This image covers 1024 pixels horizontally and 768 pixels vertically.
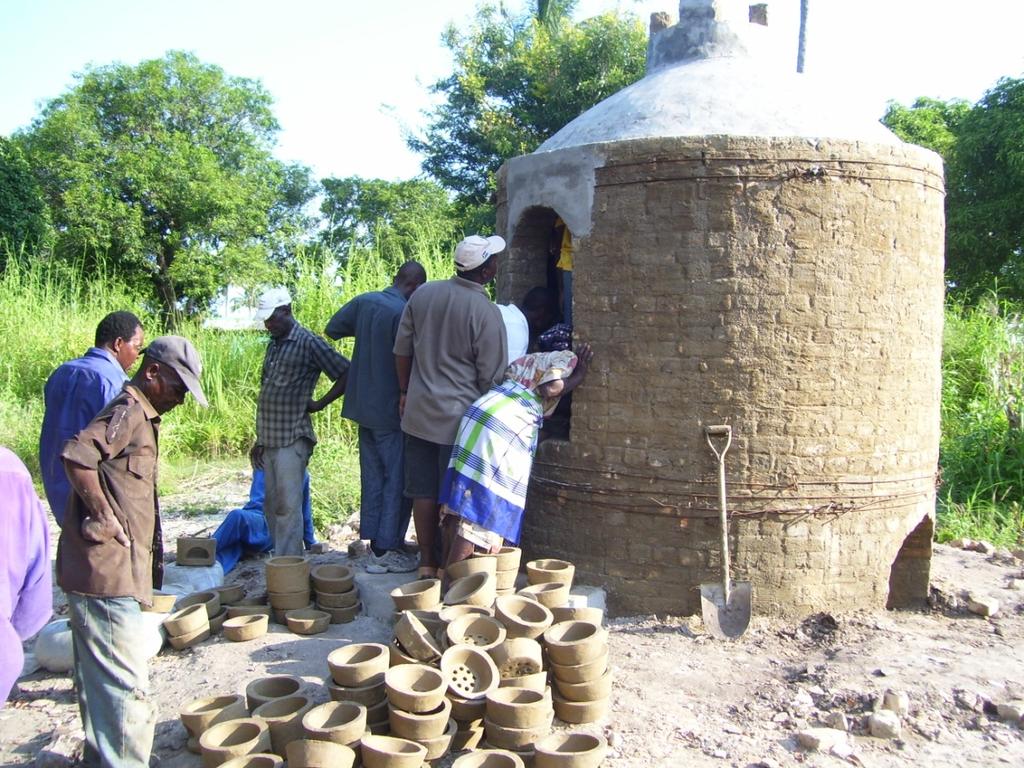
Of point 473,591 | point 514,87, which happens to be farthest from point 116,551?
point 514,87

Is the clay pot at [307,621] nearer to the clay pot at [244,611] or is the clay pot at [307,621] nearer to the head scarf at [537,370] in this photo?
the clay pot at [244,611]

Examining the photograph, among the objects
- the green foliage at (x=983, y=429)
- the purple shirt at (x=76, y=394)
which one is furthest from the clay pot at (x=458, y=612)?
the green foliage at (x=983, y=429)

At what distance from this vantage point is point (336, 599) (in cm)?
493

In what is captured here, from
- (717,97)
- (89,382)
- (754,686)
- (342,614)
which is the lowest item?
(754,686)

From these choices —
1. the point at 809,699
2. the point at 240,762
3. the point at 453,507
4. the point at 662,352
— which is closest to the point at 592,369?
the point at 662,352

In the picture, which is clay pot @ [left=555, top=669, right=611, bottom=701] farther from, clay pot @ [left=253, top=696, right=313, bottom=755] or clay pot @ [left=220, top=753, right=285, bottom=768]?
clay pot @ [left=220, top=753, right=285, bottom=768]

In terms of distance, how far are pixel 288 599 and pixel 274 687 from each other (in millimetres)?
1084

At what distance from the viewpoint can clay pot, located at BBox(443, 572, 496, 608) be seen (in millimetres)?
4207

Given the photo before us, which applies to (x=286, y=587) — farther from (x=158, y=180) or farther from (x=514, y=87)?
(x=158, y=180)

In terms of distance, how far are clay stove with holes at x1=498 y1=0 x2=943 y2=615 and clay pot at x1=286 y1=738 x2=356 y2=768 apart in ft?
7.69

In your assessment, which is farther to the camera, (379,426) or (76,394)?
(379,426)

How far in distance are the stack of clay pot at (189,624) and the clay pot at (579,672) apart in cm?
197

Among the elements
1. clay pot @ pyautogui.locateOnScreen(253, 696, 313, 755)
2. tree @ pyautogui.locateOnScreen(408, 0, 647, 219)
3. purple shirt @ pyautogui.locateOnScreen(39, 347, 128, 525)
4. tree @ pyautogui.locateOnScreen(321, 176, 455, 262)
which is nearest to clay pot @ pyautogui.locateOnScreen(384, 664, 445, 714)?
clay pot @ pyautogui.locateOnScreen(253, 696, 313, 755)

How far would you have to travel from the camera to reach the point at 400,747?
3.29m
